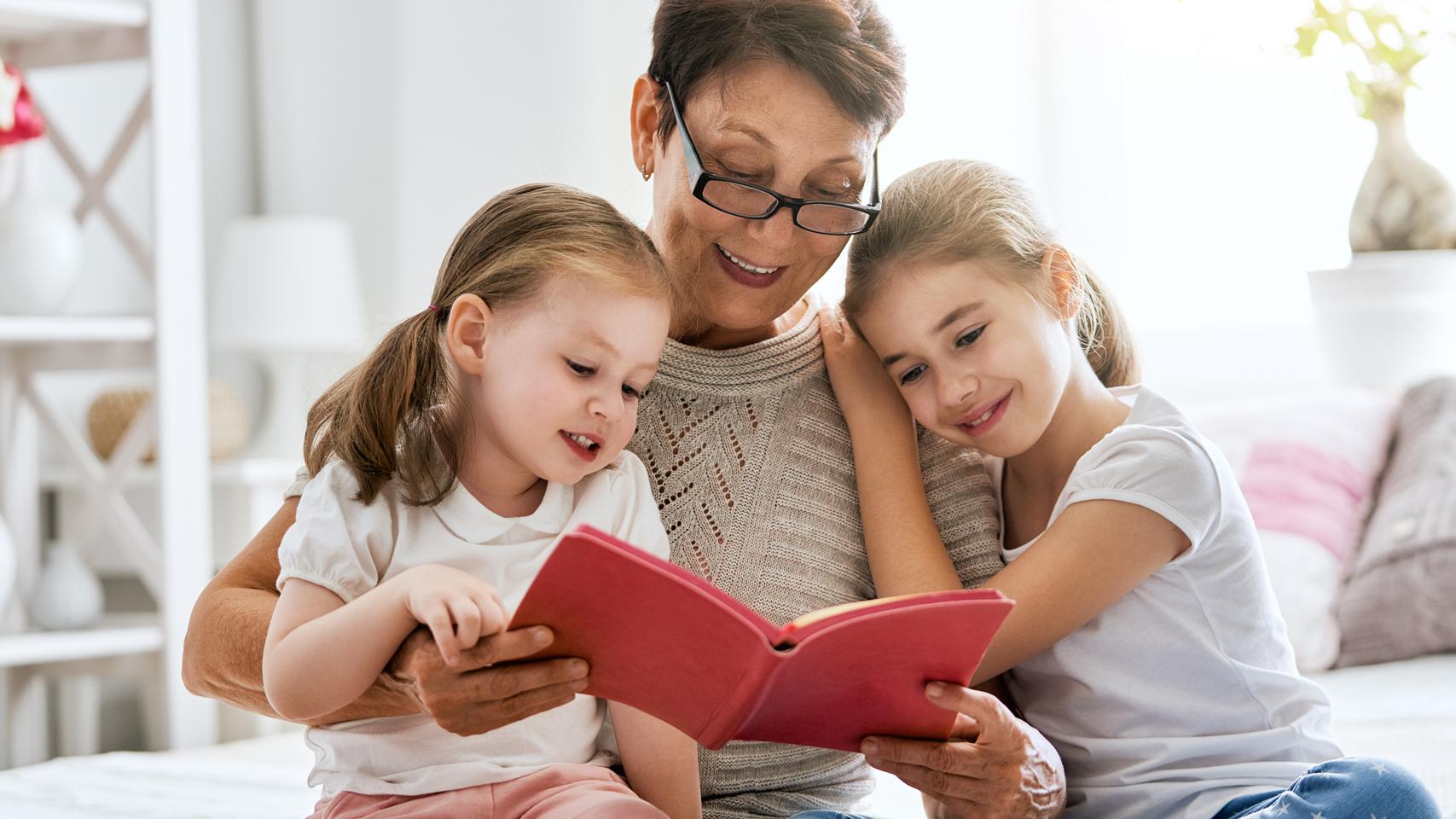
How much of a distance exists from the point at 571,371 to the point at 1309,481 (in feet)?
6.00

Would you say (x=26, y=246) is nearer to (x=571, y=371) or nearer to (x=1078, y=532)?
(x=571, y=371)

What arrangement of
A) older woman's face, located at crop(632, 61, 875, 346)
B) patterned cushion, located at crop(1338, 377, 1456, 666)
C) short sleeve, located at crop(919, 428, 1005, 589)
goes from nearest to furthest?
older woman's face, located at crop(632, 61, 875, 346)
short sleeve, located at crop(919, 428, 1005, 589)
patterned cushion, located at crop(1338, 377, 1456, 666)

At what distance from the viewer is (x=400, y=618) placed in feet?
3.39

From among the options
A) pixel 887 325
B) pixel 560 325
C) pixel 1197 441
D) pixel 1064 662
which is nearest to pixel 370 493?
pixel 560 325

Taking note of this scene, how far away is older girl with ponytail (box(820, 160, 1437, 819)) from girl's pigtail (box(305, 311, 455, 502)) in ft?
1.53

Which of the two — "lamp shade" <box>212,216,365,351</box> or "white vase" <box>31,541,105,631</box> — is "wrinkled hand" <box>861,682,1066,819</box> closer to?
"white vase" <box>31,541,105,631</box>

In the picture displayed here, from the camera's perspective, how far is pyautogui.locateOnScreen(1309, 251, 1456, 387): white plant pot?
9.46 feet

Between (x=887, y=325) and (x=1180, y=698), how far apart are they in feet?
1.52

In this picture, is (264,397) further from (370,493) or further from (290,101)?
(370,493)

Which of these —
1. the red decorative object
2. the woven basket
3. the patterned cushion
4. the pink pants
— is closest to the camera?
the pink pants

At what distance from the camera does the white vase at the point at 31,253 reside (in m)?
2.75

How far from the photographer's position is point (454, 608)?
0.98 metres

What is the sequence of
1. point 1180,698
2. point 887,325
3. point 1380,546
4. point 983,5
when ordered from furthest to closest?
point 983,5
point 1380,546
point 887,325
point 1180,698

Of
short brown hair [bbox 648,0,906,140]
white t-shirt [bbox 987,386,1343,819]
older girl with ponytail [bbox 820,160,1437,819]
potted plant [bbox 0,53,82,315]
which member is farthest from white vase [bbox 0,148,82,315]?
white t-shirt [bbox 987,386,1343,819]
